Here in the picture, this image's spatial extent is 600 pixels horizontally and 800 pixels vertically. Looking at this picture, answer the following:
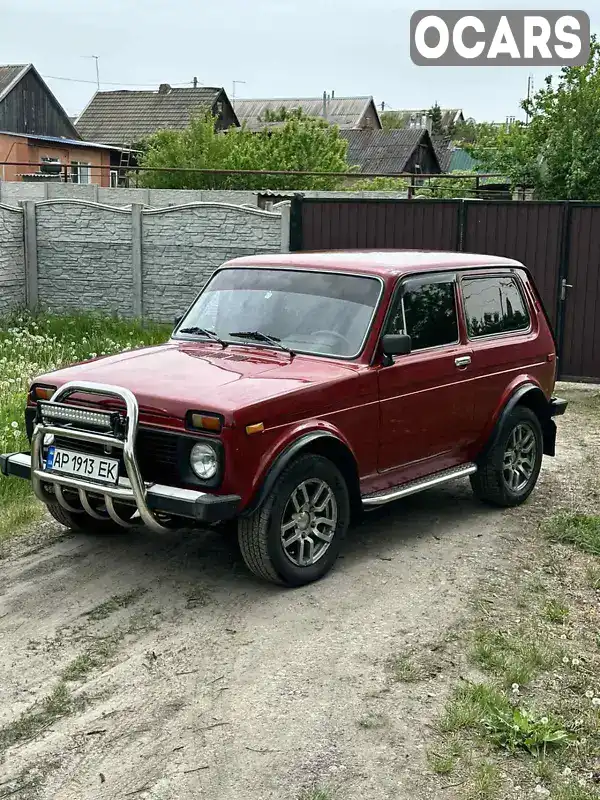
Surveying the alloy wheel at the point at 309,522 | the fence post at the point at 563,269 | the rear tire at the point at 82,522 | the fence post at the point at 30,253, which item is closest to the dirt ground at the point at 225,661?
the rear tire at the point at 82,522

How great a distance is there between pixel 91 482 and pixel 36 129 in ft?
133

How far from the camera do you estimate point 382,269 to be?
617 cm

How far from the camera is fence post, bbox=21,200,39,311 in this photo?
15203 mm

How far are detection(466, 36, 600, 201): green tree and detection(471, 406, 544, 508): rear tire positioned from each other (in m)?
11.5

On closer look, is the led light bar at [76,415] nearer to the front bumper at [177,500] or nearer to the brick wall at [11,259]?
the front bumper at [177,500]

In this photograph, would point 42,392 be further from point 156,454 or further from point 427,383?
point 427,383

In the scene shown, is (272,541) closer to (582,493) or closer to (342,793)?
(342,793)

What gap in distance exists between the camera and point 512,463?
708cm

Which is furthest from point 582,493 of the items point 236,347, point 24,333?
point 24,333

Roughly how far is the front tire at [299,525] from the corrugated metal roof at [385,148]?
168 ft

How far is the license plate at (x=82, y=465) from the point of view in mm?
5055

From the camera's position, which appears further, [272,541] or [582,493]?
[582,493]

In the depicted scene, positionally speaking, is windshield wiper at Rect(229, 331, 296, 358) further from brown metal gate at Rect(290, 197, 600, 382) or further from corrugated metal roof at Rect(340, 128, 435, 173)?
corrugated metal roof at Rect(340, 128, 435, 173)

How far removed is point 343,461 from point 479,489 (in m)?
1.72
